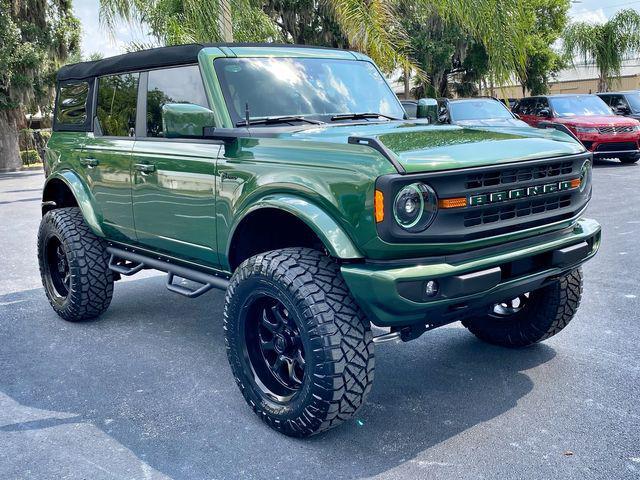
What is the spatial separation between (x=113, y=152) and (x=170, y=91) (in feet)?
2.39

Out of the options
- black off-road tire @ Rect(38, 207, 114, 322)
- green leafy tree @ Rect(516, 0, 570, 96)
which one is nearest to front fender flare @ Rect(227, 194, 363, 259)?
black off-road tire @ Rect(38, 207, 114, 322)

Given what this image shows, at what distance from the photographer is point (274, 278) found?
3451 mm

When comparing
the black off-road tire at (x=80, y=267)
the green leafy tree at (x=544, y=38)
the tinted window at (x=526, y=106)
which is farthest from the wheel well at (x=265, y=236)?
the green leafy tree at (x=544, y=38)

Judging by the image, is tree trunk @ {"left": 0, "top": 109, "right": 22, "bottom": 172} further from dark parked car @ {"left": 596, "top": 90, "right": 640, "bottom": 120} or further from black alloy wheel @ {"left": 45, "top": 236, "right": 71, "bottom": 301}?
black alloy wheel @ {"left": 45, "top": 236, "right": 71, "bottom": 301}

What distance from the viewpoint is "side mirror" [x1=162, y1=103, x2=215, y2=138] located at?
386 centimetres

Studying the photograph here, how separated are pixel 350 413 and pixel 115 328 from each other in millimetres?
2773

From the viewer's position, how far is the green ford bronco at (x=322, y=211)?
323 cm

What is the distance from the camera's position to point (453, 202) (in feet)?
10.7

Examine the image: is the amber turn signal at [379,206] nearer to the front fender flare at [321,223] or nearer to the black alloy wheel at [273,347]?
the front fender flare at [321,223]

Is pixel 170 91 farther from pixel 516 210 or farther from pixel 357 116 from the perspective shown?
pixel 516 210

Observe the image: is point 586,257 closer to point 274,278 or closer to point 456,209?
point 456,209

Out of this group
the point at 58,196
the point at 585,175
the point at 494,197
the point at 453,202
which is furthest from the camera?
the point at 58,196

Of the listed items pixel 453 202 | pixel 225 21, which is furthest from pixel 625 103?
pixel 453 202

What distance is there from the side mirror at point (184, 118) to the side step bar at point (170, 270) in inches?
35.9
